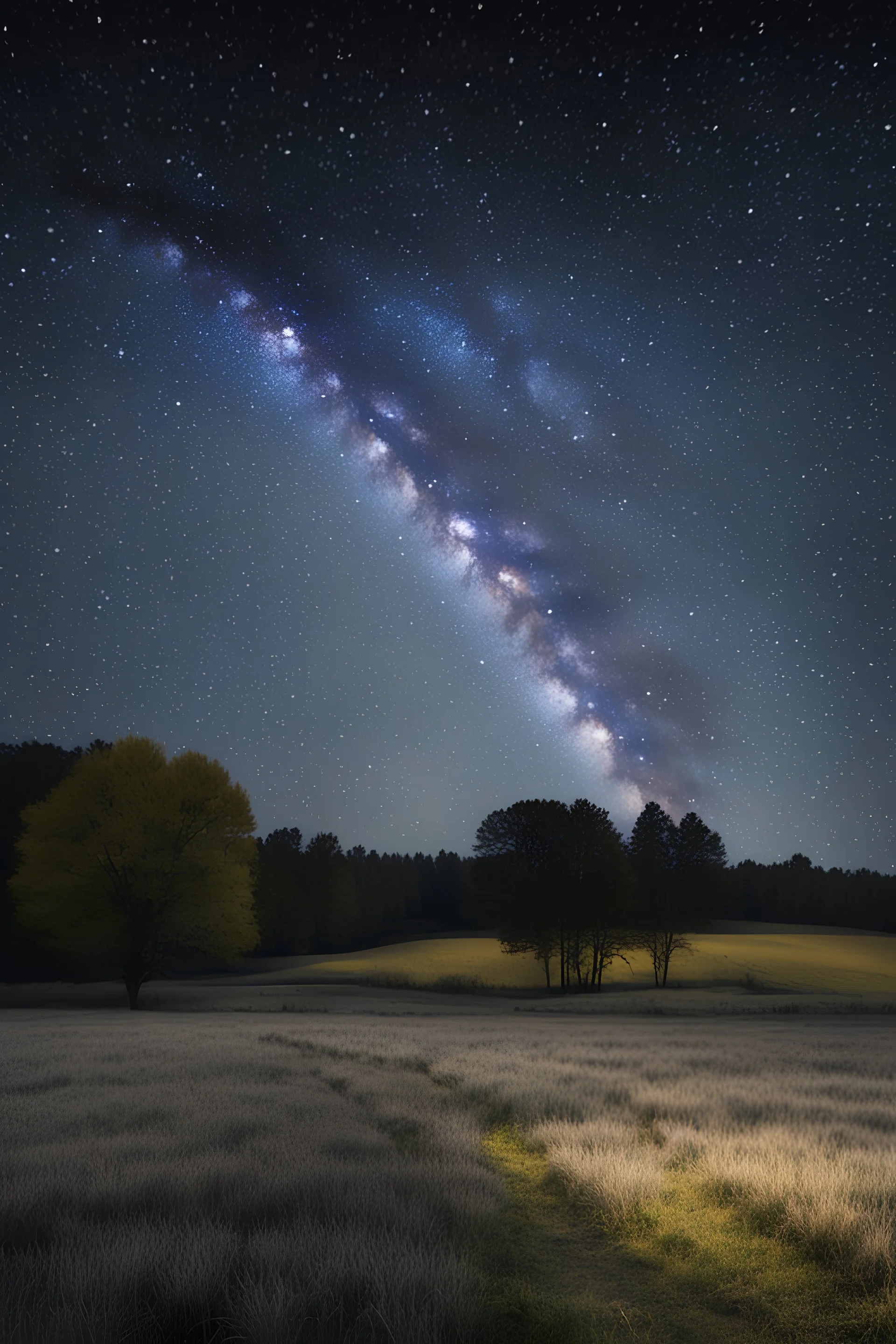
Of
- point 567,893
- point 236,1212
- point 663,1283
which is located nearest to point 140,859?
point 567,893

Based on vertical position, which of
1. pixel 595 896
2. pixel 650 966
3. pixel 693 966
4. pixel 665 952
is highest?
pixel 595 896

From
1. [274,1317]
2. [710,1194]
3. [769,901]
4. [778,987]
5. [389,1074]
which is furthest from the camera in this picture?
[769,901]

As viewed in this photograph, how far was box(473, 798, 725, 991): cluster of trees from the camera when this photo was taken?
148 ft

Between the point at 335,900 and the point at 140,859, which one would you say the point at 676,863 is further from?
the point at 140,859

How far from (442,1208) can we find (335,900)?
268 feet

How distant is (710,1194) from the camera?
537 cm

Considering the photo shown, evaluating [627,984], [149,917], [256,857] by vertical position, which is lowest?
[627,984]

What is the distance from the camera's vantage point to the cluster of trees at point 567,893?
148ft

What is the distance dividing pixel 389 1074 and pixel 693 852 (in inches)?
2613

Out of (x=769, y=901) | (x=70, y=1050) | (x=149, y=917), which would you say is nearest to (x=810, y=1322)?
(x=70, y=1050)

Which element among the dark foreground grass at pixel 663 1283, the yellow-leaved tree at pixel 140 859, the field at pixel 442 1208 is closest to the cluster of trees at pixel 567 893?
the yellow-leaved tree at pixel 140 859

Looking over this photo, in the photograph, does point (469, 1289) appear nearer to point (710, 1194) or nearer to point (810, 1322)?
point (810, 1322)

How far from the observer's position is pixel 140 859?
31.7 meters

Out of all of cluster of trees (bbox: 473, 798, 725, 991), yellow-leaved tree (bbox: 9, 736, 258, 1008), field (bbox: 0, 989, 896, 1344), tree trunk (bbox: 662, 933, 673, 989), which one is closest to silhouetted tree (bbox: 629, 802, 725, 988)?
cluster of trees (bbox: 473, 798, 725, 991)
